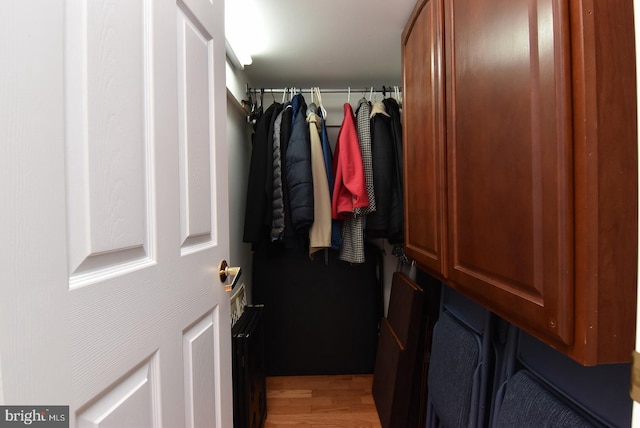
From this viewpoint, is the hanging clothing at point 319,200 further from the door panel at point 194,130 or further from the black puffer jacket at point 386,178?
the door panel at point 194,130

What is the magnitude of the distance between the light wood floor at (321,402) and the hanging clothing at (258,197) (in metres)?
0.92

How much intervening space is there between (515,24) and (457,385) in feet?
3.32

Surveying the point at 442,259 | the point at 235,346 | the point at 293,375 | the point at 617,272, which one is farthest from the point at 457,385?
the point at 293,375

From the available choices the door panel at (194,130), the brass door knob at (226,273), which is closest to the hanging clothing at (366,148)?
the brass door knob at (226,273)

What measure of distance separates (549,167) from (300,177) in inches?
43.2

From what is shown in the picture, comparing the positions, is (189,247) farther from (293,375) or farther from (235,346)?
(293,375)

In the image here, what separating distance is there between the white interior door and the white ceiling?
0.58m

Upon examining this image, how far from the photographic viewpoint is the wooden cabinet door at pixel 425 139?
845 millimetres

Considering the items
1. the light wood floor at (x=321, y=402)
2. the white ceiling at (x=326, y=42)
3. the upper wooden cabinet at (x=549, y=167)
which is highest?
the white ceiling at (x=326, y=42)

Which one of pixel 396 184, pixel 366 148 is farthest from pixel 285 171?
pixel 396 184

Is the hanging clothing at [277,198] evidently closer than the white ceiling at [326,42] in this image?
No

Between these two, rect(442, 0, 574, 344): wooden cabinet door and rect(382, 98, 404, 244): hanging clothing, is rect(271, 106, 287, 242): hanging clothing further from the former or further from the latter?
rect(442, 0, 574, 344): wooden cabinet door

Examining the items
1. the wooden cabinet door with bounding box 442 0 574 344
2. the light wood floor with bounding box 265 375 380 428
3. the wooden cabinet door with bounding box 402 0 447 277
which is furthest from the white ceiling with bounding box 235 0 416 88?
the light wood floor with bounding box 265 375 380 428

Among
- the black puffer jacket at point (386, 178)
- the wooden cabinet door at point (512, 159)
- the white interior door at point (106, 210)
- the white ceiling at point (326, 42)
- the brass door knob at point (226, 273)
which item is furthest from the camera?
the black puffer jacket at point (386, 178)
